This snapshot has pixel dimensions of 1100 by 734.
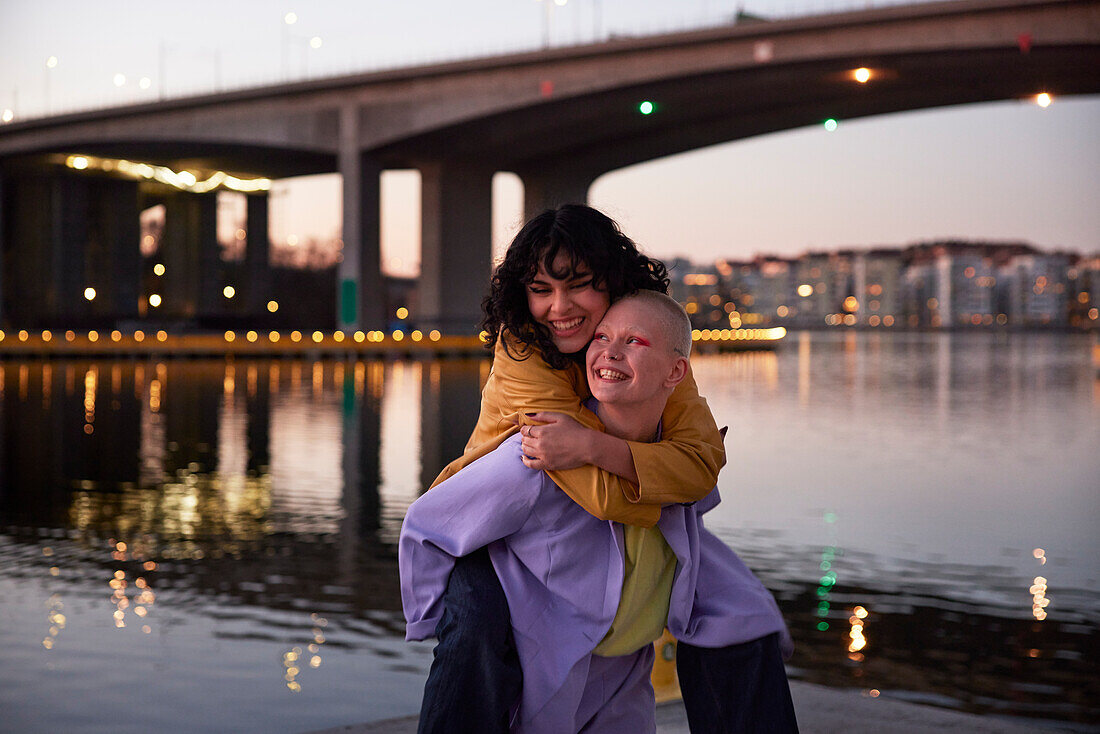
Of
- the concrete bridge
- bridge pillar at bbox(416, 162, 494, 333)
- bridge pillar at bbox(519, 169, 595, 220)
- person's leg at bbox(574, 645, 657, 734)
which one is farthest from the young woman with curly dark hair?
bridge pillar at bbox(519, 169, 595, 220)

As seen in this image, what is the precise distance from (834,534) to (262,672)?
468 centimetres

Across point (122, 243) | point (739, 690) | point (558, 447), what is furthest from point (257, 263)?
point (739, 690)

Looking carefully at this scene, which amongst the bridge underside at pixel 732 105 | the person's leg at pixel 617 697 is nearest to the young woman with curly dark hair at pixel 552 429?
the person's leg at pixel 617 697

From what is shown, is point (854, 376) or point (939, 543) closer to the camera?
point (939, 543)

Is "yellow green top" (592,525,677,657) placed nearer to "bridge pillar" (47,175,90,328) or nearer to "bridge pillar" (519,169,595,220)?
"bridge pillar" (519,169,595,220)

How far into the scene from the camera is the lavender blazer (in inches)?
106

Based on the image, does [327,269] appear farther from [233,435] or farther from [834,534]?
[834,534]

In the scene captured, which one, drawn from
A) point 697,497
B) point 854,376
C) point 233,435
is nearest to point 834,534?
point 697,497

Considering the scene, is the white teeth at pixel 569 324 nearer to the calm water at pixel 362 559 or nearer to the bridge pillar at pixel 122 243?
the calm water at pixel 362 559

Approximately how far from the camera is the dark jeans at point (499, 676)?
102 inches

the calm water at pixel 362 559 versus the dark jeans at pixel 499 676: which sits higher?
the dark jeans at pixel 499 676

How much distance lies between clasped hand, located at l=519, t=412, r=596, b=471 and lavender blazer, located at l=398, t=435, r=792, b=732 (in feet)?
0.22

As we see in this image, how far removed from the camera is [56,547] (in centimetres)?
781

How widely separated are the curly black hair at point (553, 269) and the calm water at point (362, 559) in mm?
2095
